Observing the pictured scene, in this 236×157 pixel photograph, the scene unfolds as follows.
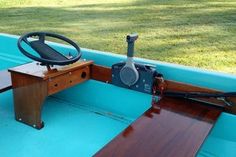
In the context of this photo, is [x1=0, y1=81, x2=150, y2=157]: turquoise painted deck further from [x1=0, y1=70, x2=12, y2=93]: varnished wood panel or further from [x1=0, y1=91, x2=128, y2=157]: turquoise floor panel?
[x1=0, y1=70, x2=12, y2=93]: varnished wood panel

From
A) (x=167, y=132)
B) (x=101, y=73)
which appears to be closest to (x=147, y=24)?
(x=101, y=73)

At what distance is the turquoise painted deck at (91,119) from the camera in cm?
177

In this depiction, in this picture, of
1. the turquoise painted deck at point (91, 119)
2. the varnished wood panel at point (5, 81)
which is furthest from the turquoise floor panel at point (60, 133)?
the varnished wood panel at point (5, 81)

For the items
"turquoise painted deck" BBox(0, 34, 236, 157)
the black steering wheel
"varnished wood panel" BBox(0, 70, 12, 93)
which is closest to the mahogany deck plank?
"turquoise painted deck" BBox(0, 34, 236, 157)

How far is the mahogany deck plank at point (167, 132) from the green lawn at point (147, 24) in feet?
6.48

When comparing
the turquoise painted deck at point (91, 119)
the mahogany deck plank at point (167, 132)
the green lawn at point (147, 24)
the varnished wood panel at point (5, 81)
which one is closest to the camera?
the mahogany deck plank at point (167, 132)

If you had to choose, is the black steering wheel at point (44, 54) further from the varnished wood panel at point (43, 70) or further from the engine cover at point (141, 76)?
the engine cover at point (141, 76)

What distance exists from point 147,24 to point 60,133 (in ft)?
13.4

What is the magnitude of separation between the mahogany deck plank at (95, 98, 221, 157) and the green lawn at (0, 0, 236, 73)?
1.98 meters

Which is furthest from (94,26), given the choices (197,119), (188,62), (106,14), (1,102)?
(197,119)

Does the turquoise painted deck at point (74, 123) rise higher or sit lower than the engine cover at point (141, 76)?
lower

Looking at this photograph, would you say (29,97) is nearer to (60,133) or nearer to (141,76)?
(60,133)

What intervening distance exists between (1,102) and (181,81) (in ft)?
4.56

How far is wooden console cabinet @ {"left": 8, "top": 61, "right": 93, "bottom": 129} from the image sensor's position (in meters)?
1.89
